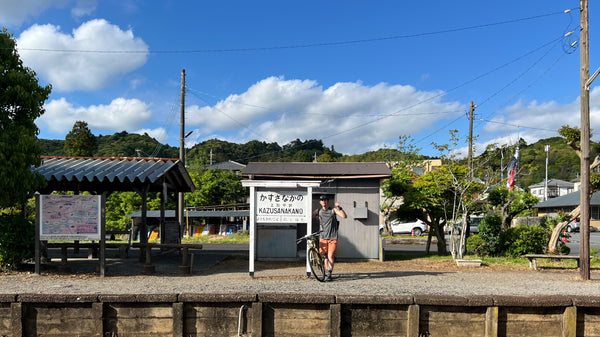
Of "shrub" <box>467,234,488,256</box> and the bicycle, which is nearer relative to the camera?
the bicycle

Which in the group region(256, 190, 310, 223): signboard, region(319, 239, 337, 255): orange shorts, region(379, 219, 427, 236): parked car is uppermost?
region(256, 190, 310, 223): signboard

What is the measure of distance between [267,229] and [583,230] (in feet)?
26.6

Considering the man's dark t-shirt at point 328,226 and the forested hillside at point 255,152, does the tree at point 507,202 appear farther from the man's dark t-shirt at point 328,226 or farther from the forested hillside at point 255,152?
the forested hillside at point 255,152

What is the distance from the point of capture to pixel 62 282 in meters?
8.71

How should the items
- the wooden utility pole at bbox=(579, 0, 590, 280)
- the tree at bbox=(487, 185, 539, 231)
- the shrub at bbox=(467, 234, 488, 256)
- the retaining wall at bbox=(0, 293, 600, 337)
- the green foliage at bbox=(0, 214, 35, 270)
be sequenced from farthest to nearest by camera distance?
the tree at bbox=(487, 185, 539, 231), the shrub at bbox=(467, 234, 488, 256), the wooden utility pole at bbox=(579, 0, 590, 280), the green foliage at bbox=(0, 214, 35, 270), the retaining wall at bbox=(0, 293, 600, 337)

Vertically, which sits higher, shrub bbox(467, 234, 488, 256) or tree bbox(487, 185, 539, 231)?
tree bbox(487, 185, 539, 231)

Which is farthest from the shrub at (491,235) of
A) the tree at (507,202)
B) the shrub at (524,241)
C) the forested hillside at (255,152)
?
the forested hillside at (255,152)

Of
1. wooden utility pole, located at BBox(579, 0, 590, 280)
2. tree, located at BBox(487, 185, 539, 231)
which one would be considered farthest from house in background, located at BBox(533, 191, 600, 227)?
wooden utility pole, located at BBox(579, 0, 590, 280)

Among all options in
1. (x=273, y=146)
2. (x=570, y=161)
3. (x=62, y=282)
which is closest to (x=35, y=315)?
(x=62, y=282)

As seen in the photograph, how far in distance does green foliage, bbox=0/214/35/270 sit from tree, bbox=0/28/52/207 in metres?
0.44

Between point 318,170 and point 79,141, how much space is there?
37.6 m

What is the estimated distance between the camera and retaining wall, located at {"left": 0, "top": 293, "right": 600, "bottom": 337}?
603 cm

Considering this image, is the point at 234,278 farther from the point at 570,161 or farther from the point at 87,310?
the point at 570,161

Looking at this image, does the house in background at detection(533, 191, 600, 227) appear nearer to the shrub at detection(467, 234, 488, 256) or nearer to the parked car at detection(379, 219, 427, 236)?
the parked car at detection(379, 219, 427, 236)
